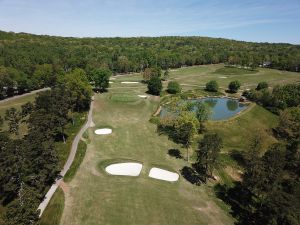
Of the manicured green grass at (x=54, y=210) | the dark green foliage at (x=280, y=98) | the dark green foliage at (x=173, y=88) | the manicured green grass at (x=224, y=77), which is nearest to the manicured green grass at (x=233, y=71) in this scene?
the manicured green grass at (x=224, y=77)

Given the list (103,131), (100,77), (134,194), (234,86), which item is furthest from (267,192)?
(234,86)

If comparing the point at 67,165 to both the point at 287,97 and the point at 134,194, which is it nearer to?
the point at 134,194

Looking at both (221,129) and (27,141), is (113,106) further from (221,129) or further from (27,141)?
(27,141)

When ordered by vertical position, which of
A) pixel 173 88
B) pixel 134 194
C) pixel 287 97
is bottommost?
pixel 134 194

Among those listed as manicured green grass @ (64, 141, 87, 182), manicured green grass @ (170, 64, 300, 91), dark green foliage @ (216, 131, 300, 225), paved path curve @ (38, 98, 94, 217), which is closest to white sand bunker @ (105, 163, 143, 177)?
manicured green grass @ (64, 141, 87, 182)

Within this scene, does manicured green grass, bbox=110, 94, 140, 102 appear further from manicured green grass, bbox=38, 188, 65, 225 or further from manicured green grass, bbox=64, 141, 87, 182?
manicured green grass, bbox=38, 188, 65, 225

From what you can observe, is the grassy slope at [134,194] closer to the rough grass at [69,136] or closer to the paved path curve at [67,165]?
the paved path curve at [67,165]

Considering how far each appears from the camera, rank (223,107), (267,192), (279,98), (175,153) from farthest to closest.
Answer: (223,107), (279,98), (175,153), (267,192)
